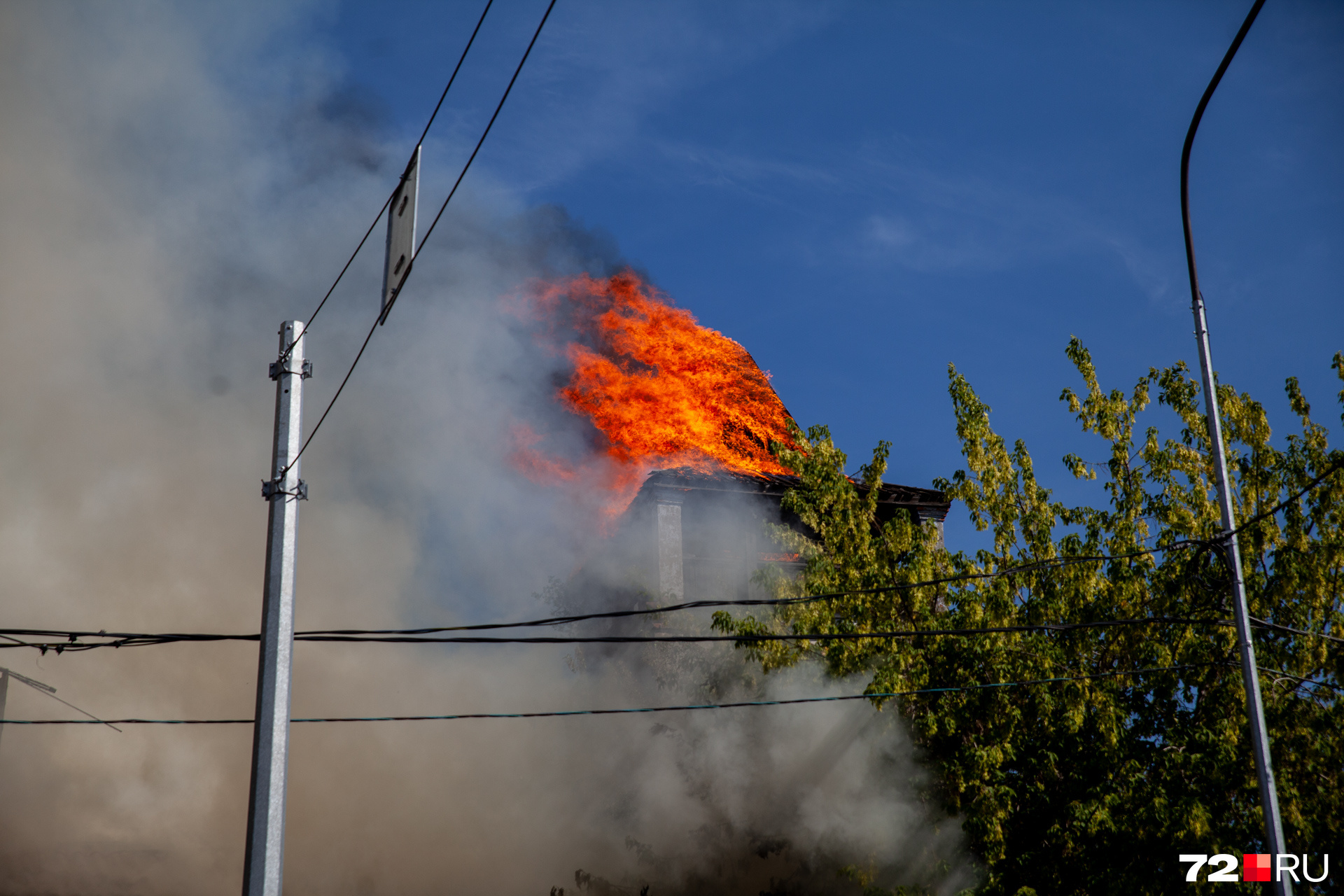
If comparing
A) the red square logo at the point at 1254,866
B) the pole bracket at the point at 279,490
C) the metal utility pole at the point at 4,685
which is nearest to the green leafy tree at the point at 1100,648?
the red square logo at the point at 1254,866

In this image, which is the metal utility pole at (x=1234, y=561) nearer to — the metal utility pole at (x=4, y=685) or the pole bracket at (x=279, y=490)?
the pole bracket at (x=279, y=490)

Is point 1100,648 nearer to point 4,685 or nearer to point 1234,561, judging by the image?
point 1234,561

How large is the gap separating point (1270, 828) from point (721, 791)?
41.5 ft

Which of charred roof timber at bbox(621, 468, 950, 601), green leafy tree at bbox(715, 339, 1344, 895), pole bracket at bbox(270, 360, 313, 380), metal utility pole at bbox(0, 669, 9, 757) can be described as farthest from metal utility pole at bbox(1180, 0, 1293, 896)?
metal utility pole at bbox(0, 669, 9, 757)

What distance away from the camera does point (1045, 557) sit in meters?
15.3

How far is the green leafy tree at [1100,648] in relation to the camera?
12.1 meters

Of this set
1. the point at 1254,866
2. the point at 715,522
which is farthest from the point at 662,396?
the point at 1254,866

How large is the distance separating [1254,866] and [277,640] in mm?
10895

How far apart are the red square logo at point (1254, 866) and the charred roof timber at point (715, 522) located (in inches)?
494

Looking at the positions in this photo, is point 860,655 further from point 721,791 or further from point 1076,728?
point 721,791

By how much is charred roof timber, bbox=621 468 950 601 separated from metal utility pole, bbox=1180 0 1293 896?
13209 mm

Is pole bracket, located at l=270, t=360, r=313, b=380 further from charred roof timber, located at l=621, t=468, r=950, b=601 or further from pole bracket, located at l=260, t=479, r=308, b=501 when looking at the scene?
charred roof timber, located at l=621, t=468, r=950, b=601

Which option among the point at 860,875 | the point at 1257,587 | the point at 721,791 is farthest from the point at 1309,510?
the point at 721,791

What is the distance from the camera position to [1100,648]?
14.9 meters
